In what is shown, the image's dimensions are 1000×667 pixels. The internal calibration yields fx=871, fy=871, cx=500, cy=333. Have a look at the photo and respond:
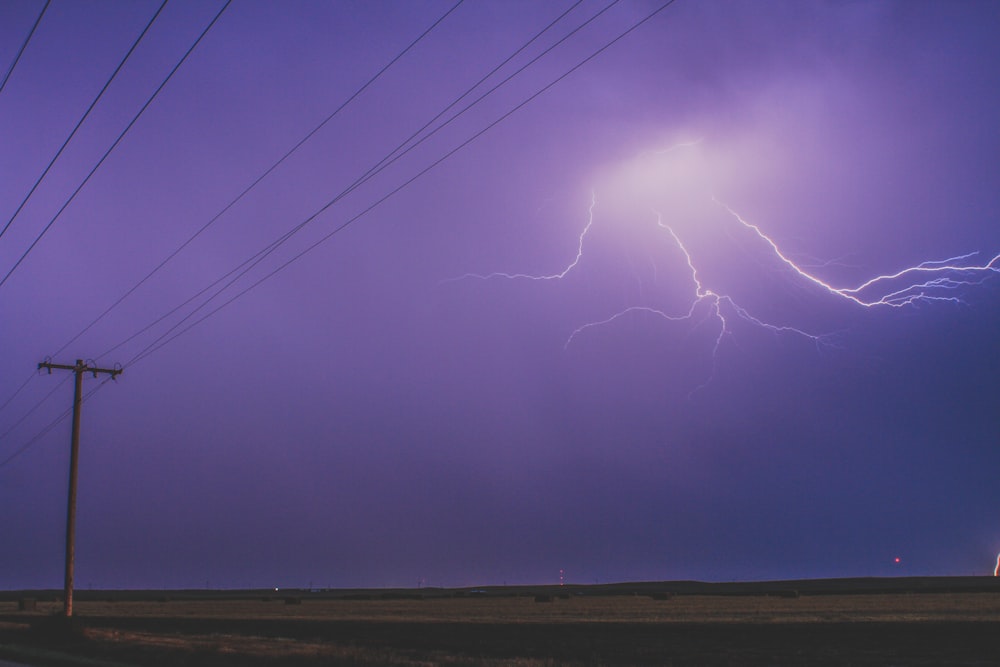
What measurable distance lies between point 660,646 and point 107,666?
13.8 m

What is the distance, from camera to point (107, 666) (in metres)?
17.8

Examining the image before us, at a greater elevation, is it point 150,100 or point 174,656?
point 150,100

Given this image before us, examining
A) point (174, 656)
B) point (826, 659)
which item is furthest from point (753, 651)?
point (174, 656)

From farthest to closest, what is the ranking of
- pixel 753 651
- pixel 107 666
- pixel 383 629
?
pixel 383 629, pixel 753 651, pixel 107 666

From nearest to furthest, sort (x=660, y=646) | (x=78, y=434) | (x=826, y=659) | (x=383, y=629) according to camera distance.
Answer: (x=826, y=659)
(x=660, y=646)
(x=78, y=434)
(x=383, y=629)

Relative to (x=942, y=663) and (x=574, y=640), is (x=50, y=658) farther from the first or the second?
(x=942, y=663)

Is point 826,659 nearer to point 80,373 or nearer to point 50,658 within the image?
point 50,658

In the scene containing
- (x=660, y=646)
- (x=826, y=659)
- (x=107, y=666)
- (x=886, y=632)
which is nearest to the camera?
(x=107, y=666)

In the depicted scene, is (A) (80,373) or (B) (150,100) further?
(A) (80,373)

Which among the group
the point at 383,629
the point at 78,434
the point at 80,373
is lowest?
the point at 383,629

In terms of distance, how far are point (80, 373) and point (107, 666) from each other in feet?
47.9

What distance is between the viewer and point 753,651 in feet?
70.8

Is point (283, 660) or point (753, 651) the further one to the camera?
point (753, 651)

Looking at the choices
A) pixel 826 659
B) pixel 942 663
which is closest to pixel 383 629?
pixel 826 659
